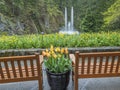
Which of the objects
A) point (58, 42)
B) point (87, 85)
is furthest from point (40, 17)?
point (87, 85)

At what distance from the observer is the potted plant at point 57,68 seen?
404cm

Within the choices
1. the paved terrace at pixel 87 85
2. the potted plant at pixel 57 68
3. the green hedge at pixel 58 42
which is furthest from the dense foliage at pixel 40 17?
the potted plant at pixel 57 68

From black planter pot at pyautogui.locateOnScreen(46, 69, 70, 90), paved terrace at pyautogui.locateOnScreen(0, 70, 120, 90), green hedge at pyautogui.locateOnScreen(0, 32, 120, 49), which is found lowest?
paved terrace at pyautogui.locateOnScreen(0, 70, 120, 90)

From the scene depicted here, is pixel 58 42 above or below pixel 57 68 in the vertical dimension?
above

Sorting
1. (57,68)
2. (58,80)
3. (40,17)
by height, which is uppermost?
(40,17)

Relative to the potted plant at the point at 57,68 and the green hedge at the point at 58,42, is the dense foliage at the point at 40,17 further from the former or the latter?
the potted plant at the point at 57,68

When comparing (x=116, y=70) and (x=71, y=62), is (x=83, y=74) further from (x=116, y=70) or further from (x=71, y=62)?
(x=116, y=70)

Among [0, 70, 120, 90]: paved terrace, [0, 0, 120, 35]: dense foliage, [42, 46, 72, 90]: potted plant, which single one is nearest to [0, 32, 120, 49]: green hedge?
[0, 70, 120, 90]: paved terrace

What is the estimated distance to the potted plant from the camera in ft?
13.2

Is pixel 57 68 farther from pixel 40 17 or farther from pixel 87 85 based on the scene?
pixel 40 17

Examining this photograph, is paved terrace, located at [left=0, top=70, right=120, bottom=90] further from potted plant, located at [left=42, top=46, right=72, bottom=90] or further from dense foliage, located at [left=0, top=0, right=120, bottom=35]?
dense foliage, located at [left=0, top=0, right=120, bottom=35]

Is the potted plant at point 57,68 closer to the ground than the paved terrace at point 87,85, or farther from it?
farther from it

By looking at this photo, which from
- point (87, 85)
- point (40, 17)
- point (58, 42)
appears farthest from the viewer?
point (40, 17)

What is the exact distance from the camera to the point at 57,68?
407 centimetres
